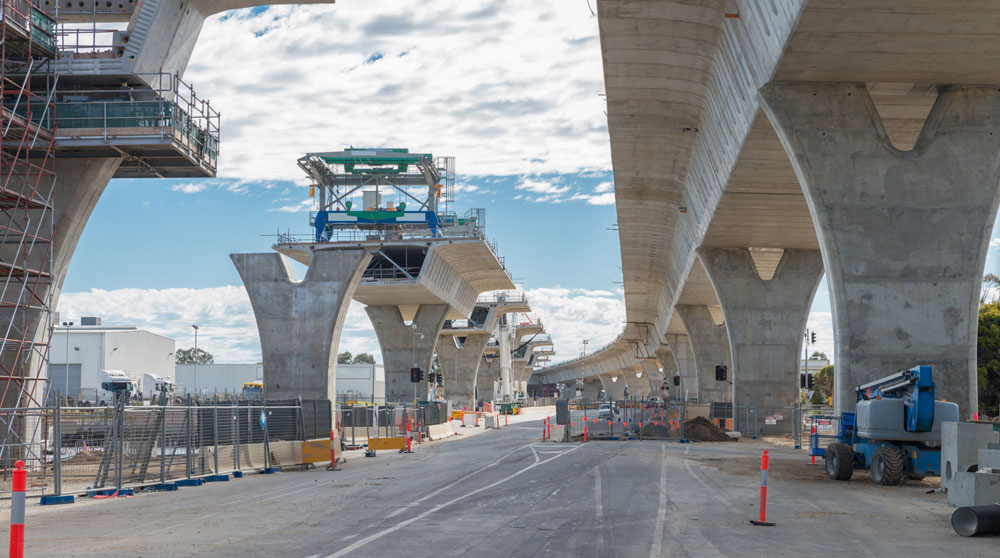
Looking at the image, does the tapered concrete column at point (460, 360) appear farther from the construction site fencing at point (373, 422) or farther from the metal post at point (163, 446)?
the metal post at point (163, 446)

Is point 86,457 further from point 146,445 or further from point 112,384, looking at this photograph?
point 112,384

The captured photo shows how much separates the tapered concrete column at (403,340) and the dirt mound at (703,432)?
2898cm

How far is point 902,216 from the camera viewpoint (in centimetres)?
2059

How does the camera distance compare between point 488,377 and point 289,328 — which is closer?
point 289,328

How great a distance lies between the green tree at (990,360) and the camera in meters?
62.8

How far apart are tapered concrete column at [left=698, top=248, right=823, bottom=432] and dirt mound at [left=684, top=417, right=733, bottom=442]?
117 inches

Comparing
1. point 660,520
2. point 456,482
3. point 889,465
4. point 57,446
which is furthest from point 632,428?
point 660,520

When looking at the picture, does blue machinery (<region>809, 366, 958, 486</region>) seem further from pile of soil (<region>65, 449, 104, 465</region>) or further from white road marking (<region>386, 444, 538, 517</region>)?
pile of soil (<region>65, 449, 104, 465</region>)

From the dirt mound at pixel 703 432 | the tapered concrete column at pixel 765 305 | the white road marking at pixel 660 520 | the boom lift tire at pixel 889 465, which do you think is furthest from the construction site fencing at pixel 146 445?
the tapered concrete column at pixel 765 305

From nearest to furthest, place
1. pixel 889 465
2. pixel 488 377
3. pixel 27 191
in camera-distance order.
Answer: pixel 889 465 < pixel 27 191 < pixel 488 377

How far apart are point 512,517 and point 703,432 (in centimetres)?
3065

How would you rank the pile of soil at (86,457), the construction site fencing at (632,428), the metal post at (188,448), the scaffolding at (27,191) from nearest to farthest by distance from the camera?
the metal post at (188,448) → the pile of soil at (86,457) → the scaffolding at (27,191) → the construction site fencing at (632,428)

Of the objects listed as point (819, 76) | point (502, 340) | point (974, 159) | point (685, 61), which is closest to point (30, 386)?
point (685, 61)

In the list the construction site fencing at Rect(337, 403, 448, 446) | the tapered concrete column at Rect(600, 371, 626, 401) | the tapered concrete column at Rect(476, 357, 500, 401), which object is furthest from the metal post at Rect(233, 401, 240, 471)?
the tapered concrete column at Rect(600, 371, 626, 401)
